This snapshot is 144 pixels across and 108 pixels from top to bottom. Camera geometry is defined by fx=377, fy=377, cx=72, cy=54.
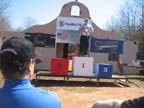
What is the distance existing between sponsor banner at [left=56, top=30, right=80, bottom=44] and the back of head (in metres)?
19.8

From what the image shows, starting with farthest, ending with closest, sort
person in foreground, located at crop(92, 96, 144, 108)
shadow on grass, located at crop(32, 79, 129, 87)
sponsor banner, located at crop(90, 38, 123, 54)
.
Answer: sponsor banner, located at crop(90, 38, 123, 54) → shadow on grass, located at crop(32, 79, 129, 87) → person in foreground, located at crop(92, 96, 144, 108)

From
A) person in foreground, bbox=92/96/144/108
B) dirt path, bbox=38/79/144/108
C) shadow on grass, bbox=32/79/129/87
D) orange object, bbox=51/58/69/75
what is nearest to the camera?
person in foreground, bbox=92/96/144/108

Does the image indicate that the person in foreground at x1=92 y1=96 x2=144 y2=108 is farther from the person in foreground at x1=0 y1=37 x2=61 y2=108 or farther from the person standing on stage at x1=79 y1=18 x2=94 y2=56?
the person standing on stage at x1=79 y1=18 x2=94 y2=56

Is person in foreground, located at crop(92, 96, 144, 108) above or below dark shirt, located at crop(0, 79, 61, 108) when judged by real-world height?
below

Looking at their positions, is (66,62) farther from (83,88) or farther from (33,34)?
(33,34)

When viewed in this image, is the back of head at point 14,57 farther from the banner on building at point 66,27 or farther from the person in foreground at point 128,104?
the banner on building at point 66,27

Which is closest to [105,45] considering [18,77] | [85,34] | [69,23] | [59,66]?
[69,23]

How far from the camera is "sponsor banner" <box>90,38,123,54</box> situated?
2448 cm

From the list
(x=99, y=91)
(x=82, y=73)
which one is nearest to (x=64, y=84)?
(x=82, y=73)

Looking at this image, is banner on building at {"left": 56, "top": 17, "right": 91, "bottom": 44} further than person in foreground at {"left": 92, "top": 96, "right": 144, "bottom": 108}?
Yes

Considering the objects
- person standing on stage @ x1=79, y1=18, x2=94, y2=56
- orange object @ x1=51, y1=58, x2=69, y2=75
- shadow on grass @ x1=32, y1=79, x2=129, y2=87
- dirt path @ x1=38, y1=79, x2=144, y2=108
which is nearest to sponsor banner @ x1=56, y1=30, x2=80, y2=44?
person standing on stage @ x1=79, y1=18, x2=94, y2=56

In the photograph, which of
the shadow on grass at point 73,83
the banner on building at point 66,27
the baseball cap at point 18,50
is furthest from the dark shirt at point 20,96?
the banner on building at point 66,27

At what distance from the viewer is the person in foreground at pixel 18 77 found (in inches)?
82.2

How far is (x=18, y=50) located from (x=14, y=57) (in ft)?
0.15
